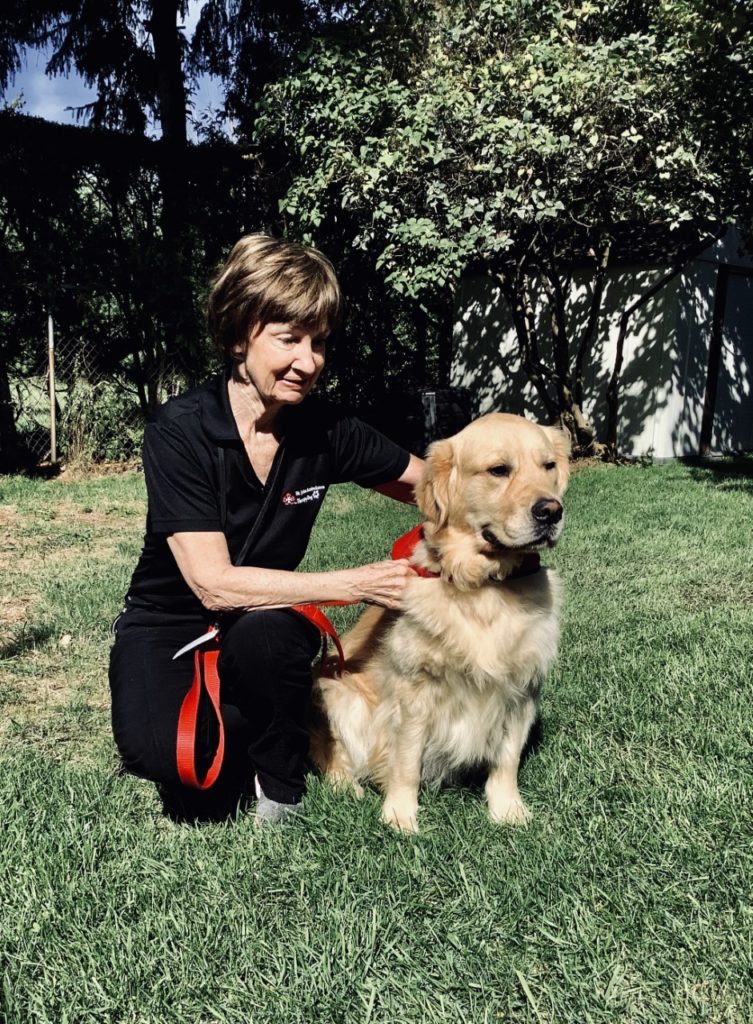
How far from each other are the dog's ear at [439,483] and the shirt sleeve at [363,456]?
1.00 feet

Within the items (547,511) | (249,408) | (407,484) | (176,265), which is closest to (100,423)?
(176,265)

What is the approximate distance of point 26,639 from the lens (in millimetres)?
4055

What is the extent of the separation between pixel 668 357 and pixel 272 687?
1037cm

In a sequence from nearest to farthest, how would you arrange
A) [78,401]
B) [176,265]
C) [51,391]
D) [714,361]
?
[51,391]
[78,401]
[176,265]
[714,361]

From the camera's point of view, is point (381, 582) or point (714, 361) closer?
point (381, 582)

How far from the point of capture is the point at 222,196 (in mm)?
9852

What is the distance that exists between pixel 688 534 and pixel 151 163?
753cm

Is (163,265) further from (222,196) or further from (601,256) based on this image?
(601,256)

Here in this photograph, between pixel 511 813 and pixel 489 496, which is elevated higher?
pixel 489 496

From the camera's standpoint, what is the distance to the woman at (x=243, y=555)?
2344 mm

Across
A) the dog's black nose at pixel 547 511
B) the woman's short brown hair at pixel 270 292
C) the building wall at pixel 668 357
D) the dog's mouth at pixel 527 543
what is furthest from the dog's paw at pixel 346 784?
the building wall at pixel 668 357

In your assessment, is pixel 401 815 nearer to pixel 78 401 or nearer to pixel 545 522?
pixel 545 522

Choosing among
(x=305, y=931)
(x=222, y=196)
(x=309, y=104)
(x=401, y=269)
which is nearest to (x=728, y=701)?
(x=305, y=931)

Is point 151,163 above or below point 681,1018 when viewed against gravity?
above
